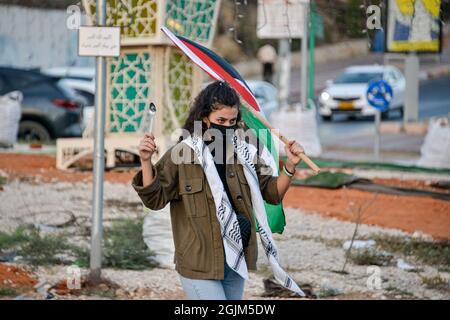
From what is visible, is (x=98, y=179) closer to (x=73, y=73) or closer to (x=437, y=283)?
(x=437, y=283)

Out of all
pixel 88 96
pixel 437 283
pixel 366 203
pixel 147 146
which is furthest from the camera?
pixel 88 96

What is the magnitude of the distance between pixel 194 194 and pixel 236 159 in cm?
27

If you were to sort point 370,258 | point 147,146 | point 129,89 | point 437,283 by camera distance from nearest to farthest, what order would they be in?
point 147,146 < point 437,283 < point 370,258 < point 129,89

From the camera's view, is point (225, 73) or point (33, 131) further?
point (33, 131)

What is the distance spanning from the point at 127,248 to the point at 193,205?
13.5 ft

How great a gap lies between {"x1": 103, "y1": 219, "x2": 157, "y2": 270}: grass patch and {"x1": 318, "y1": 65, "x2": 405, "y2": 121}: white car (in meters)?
20.9

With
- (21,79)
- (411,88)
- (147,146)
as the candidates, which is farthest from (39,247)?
(411,88)

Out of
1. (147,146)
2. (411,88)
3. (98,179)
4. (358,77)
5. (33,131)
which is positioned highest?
(147,146)

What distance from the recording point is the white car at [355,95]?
31281 mm

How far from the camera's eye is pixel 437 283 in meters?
8.59

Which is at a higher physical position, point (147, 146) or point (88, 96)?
Result: point (147, 146)

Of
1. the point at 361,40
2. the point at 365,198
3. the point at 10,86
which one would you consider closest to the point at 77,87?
the point at 10,86

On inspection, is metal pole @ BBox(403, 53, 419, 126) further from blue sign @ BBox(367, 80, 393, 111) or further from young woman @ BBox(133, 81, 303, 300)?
young woman @ BBox(133, 81, 303, 300)

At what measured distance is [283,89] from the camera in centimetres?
2636
